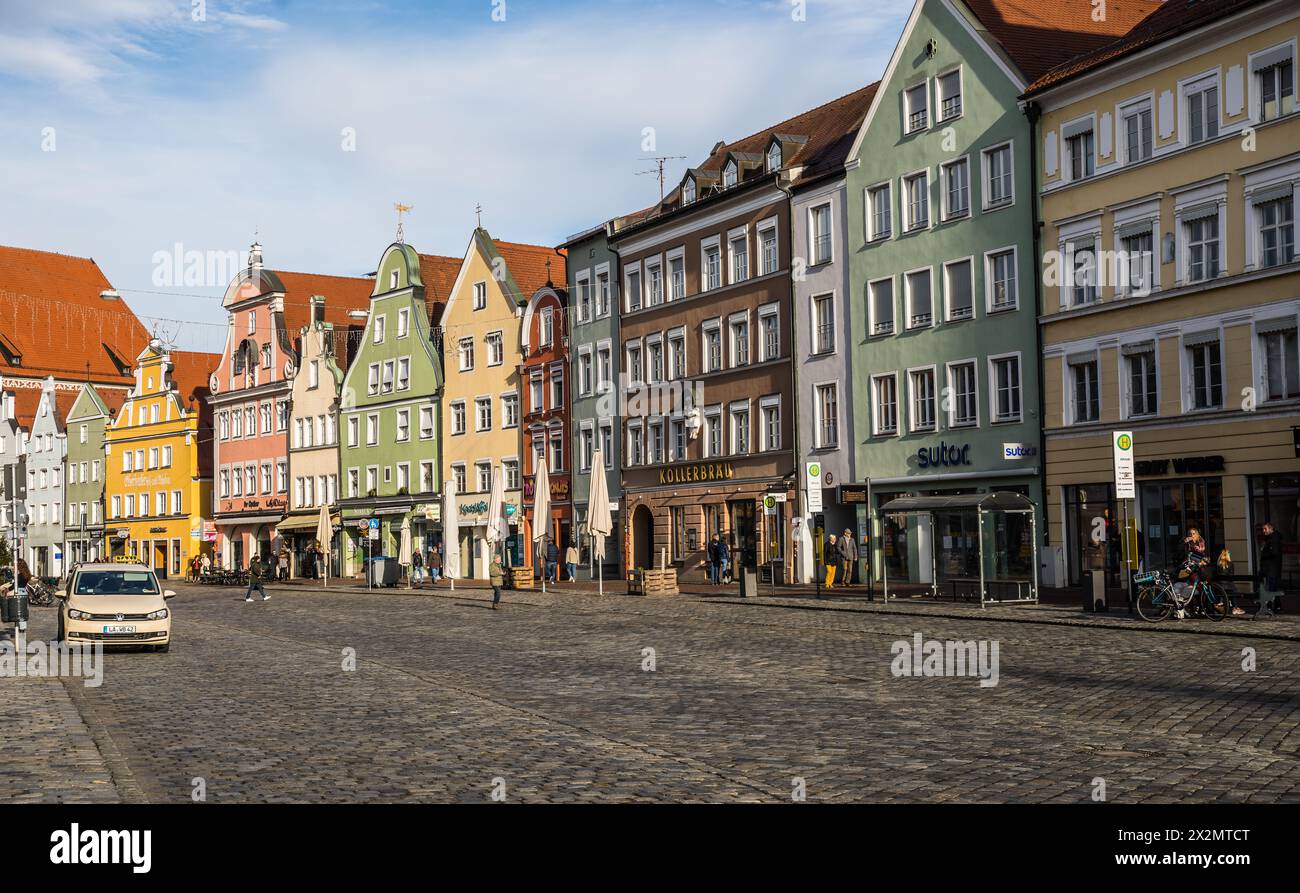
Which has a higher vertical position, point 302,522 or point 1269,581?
point 302,522

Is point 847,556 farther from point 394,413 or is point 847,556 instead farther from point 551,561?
point 394,413

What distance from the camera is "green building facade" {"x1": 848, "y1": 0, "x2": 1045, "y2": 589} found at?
41562 mm

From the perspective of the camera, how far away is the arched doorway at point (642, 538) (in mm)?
60281

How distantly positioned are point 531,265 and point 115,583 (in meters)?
48.3

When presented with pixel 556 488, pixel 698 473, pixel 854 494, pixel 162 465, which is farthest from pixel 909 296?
pixel 162 465

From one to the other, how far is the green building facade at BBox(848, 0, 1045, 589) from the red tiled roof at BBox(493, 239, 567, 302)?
25256 mm

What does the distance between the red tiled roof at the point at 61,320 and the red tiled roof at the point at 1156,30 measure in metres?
102

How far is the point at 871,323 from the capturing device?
47.7m

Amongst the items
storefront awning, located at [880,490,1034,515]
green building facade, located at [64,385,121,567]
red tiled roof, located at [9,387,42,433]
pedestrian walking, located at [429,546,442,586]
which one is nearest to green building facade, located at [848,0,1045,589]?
storefront awning, located at [880,490,1034,515]

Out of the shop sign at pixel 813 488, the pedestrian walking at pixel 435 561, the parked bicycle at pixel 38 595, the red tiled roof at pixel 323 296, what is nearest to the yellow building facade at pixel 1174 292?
the shop sign at pixel 813 488

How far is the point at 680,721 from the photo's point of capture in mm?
14180

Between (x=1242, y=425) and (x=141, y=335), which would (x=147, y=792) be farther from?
(x=141, y=335)

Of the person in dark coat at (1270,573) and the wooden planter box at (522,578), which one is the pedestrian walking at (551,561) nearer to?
the wooden planter box at (522,578)
